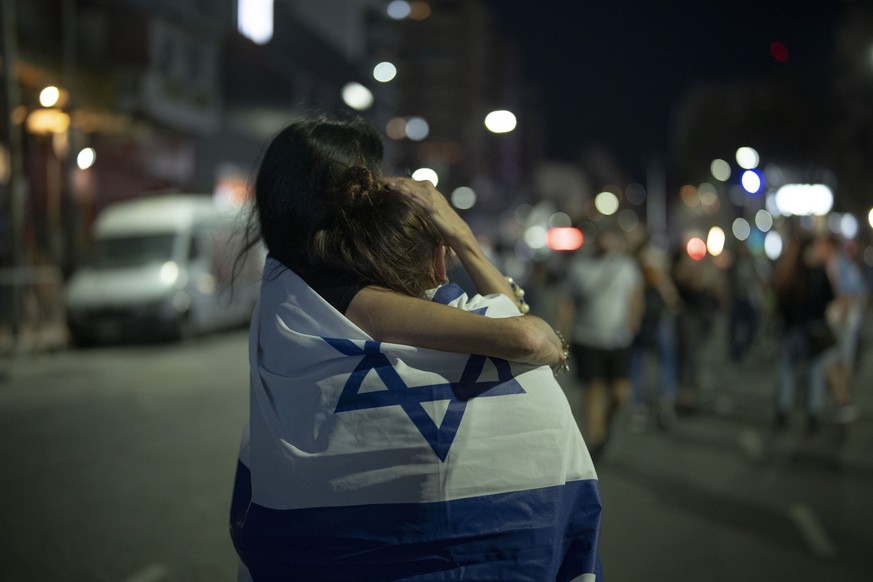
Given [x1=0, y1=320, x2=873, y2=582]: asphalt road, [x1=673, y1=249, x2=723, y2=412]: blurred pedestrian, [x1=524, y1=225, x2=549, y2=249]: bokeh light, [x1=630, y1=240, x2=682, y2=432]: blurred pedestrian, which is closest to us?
[x1=0, y1=320, x2=873, y2=582]: asphalt road

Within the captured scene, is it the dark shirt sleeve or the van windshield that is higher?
the dark shirt sleeve

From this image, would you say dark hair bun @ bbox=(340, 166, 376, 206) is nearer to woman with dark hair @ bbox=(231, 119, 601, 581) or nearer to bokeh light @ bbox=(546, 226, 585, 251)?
woman with dark hair @ bbox=(231, 119, 601, 581)

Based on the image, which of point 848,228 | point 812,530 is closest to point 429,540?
point 812,530

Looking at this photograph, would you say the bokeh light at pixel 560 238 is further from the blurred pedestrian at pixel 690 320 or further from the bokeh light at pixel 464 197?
the blurred pedestrian at pixel 690 320

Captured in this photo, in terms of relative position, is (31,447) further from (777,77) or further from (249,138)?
(777,77)

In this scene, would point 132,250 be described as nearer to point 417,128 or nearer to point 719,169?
point 719,169

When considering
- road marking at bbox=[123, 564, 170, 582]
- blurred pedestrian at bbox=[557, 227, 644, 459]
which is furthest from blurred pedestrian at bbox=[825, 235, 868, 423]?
road marking at bbox=[123, 564, 170, 582]

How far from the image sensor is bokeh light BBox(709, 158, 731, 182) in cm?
5897

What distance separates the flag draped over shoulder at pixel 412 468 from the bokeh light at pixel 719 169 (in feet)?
194

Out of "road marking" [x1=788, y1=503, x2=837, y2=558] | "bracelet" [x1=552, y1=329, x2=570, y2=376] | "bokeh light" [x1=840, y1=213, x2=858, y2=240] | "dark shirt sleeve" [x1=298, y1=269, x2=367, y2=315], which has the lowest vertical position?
"bokeh light" [x1=840, y1=213, x2=858, y2=240]

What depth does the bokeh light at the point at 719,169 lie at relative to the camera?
193 feet

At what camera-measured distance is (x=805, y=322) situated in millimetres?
10727

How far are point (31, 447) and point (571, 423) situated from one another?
811cm

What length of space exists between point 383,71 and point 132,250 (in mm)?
54385
